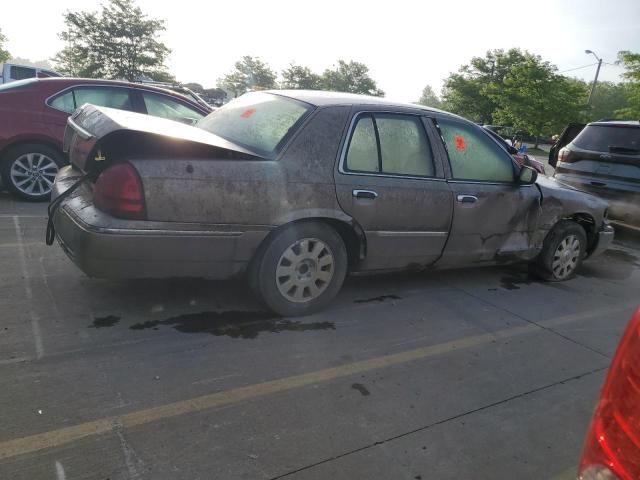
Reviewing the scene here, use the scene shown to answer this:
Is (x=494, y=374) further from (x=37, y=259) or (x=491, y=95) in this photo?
(x=491, y=95)

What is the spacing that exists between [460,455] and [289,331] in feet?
4.74

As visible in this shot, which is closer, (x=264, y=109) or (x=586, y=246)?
(x=264, y=109)

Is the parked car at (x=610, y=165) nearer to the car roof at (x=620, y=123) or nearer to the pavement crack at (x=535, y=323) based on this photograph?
the car roof at (x=620, y=123)

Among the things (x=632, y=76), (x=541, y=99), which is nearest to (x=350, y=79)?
(x=541, y=99)

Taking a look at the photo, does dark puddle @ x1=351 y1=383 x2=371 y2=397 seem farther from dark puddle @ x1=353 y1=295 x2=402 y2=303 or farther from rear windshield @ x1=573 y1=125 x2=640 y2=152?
rear windshield @ x1=573 y1=125 x2=640 y2=152

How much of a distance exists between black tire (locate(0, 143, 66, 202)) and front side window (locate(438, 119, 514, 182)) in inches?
190

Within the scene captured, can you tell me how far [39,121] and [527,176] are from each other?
5.59 metres

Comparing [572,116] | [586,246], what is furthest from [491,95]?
[586,246]

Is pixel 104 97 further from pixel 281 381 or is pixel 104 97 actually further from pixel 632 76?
pixel 632 76

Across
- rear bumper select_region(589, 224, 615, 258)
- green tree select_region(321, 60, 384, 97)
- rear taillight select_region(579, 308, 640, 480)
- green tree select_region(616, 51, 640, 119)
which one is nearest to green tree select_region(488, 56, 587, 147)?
green tree select_region(616, 51, 640, 119)

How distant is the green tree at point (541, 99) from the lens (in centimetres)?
3581

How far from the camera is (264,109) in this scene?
3869 millimetres

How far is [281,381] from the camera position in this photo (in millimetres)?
2816

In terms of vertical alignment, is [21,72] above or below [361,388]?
above
